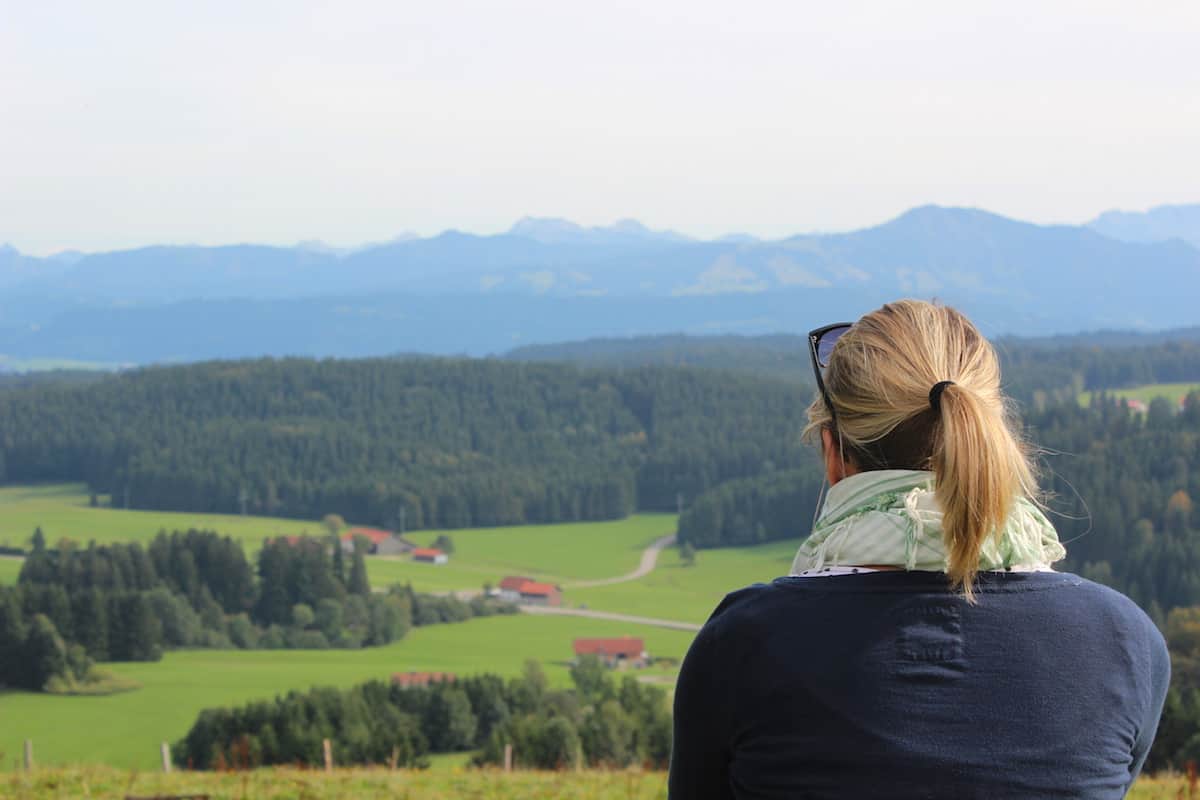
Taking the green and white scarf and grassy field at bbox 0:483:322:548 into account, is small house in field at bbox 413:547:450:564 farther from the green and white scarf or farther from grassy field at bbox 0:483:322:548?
the green and white scarf

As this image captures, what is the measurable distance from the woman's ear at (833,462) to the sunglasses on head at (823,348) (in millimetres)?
45

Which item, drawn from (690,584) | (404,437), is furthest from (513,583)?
(404,437)

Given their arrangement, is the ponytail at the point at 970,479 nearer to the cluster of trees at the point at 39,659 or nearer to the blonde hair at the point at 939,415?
the blonde hair at the point at 939,415

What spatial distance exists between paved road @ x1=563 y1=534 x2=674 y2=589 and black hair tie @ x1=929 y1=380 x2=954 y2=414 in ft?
234

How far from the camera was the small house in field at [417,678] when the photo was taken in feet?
119

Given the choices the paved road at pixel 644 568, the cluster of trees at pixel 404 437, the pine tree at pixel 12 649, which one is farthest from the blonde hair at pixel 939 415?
the cluster of trees at pixel 404 437

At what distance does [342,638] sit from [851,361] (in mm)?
59270

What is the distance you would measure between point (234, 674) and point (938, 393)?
46.1 m

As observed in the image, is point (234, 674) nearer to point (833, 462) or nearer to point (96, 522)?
point (833, 462)

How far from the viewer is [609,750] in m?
27.1

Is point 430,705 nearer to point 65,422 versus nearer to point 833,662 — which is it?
point 833,662

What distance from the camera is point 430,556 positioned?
85.2m

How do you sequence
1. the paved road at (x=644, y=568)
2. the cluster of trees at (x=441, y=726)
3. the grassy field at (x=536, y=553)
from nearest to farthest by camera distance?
the cluster of trees at (x=441, y=726) < the paved road at (x=644, y=568) < the grassy field at (x=536, y=553)

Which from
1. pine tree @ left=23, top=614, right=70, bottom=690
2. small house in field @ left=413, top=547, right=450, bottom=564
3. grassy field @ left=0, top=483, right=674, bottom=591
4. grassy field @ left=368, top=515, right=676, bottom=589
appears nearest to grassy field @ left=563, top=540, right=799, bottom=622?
grassy field @ left=368, top=515, right=676, bottom=589
